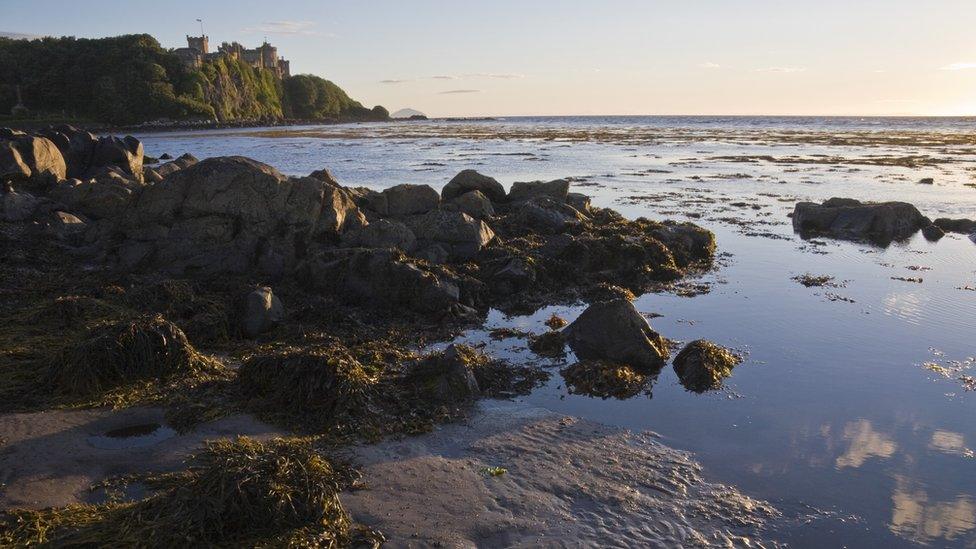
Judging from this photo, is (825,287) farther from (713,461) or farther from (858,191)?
(858,191)

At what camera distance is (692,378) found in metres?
8.07

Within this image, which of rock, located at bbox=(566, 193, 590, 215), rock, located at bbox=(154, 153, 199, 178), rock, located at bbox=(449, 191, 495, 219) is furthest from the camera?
rock, located at bbox=(154, 153, 199, 178)

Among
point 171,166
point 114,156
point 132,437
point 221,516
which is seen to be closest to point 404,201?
point 132,437

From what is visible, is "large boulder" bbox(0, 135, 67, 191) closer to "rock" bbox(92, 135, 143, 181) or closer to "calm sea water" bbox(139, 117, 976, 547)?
"rock" bbox(92, 135, 143, 181)

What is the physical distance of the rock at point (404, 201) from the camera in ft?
53.4

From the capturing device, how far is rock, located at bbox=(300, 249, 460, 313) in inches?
420

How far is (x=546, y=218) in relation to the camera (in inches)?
642

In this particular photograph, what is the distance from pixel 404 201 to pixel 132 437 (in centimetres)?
1075

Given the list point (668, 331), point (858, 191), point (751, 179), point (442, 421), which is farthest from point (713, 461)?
point (751, 179)

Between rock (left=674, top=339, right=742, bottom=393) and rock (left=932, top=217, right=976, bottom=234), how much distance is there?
14802 millimetres

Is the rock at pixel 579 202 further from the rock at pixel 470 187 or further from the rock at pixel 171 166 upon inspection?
the rock at pixel 171 166

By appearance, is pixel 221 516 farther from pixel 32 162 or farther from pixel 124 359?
pixel 32 162

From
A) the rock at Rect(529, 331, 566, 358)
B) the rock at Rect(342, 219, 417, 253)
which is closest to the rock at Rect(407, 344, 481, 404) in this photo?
the rock at Rect(529, 331, 566, 358)

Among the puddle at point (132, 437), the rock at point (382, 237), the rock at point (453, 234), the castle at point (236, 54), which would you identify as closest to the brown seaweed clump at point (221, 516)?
the puddle at point (132, 437)
